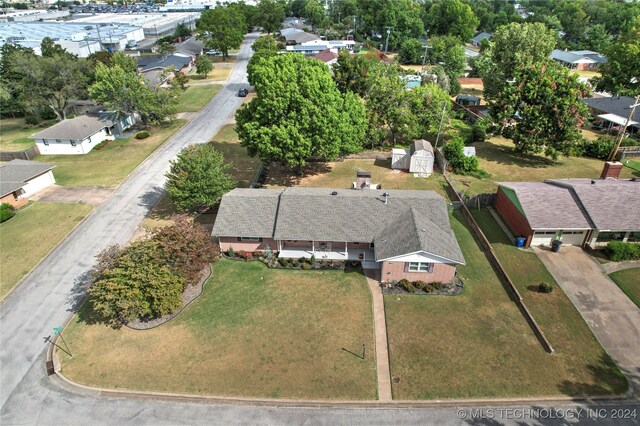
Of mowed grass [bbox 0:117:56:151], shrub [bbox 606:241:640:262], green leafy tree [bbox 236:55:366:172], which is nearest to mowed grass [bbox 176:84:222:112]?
mowed grass [bbox 0:117:56:151]

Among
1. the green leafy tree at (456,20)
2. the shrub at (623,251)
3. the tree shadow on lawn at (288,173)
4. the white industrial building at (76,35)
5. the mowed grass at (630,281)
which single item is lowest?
the mowed grass at (630,281)

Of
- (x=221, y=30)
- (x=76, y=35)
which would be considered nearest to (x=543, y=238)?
(x=221, y=30)

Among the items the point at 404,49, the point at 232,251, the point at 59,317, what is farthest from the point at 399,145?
the point at 404,49

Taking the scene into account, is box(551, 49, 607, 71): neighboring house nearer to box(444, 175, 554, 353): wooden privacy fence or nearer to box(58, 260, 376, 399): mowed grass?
box(444, 175, 554, 353): wooden privacy fence

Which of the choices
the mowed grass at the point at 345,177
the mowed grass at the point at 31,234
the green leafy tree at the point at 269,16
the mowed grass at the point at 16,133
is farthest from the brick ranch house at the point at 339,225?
the green leafy tree at the point at 269,16

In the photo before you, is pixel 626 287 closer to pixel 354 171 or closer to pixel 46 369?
pixel 354 171

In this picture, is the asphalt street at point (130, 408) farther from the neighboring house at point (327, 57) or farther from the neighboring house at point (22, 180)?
the neighboring house at point (327, 57)

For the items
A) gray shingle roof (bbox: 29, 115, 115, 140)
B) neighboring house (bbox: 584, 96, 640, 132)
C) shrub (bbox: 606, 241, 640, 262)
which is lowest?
shrub (bbox: 606, 241, 640, 262)
